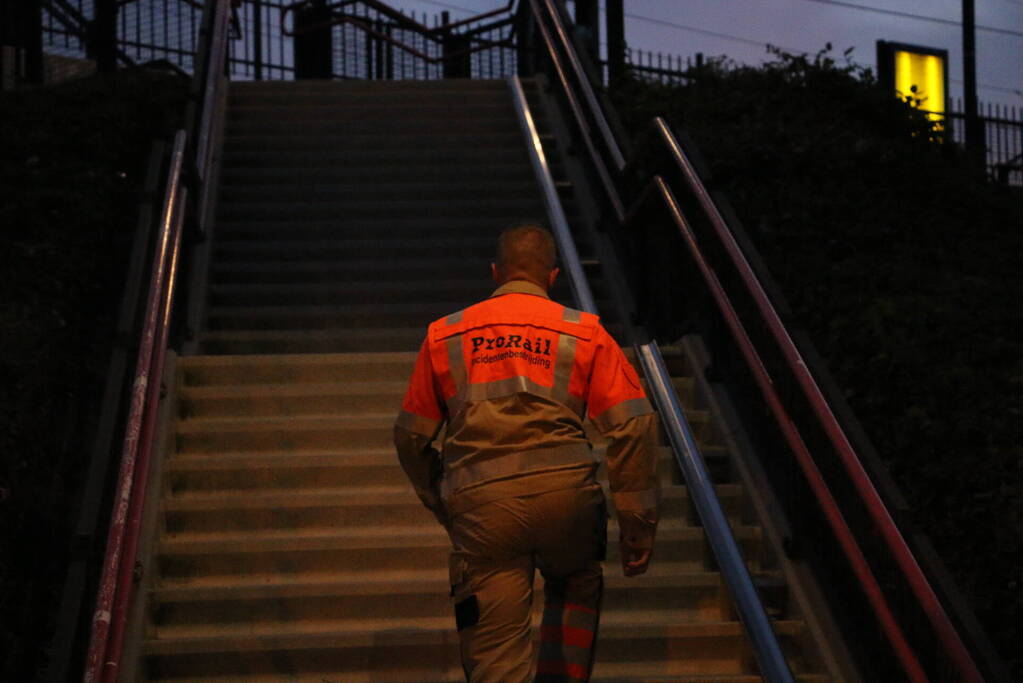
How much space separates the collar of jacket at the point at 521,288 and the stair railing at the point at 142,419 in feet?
5.54

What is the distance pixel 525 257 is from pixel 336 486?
2.52m

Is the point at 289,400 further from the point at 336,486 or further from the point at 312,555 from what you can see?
the point at 312,555

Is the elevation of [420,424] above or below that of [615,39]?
below

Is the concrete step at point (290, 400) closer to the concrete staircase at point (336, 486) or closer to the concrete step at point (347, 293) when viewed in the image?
the concrete staircase at point (336, 486)

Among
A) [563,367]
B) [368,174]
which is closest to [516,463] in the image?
[563,367]

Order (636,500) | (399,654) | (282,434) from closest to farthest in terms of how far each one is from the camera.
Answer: (636,500) → (399,654) → (282,434)

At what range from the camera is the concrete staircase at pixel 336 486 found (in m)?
5.13

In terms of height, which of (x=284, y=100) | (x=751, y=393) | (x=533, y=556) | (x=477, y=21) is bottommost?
(x=533, y=556)

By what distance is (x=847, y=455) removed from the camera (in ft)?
15.4

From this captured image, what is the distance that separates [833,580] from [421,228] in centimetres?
479

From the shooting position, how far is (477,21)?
18.4 m

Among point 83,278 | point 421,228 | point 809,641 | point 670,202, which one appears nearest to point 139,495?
point 809,641

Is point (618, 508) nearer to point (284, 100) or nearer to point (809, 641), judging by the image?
point (809, 641)

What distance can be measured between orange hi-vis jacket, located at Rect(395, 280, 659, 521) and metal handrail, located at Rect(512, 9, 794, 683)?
1.43 meters
